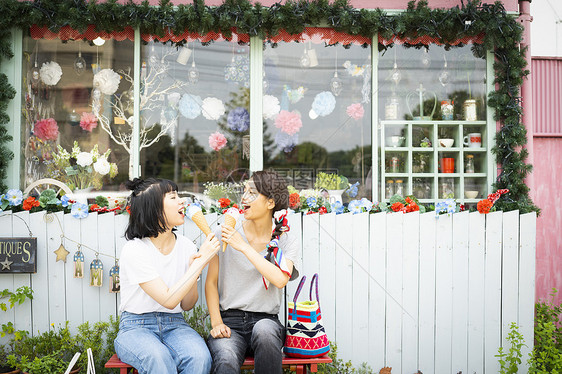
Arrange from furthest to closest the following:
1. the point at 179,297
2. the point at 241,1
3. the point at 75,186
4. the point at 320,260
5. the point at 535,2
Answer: the point at 535,2 < the point at 75,186 < the point at 241,1 < the point at 320,260 < the point at 179,297

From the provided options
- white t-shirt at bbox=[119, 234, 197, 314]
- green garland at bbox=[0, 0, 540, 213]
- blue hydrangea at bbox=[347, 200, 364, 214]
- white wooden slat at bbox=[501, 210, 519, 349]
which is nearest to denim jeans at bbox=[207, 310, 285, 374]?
white t-shirt at bbox=[119, 234, 197, 314]

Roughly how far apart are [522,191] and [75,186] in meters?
3.70

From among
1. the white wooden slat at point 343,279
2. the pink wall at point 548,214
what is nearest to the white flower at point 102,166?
the white wooden slat at point 343,279

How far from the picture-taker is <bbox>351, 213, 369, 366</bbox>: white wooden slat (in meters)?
3.83

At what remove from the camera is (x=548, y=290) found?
471cm

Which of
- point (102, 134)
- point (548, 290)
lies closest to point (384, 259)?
point (548, 290)

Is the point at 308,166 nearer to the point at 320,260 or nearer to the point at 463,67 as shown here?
the point at 320,260

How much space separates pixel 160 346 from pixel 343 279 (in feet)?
5.10

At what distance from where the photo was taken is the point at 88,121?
4.55 meters

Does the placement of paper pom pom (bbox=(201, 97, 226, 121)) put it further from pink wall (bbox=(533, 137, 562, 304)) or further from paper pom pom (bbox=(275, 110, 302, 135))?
pink wall (bbox=(533, 137, 562, 304))

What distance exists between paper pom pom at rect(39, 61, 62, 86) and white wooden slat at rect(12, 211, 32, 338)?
1.36 m

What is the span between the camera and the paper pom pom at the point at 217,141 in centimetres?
460

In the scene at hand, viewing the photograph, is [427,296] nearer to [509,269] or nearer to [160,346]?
[509,269]

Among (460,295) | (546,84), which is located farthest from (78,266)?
(546,84)
